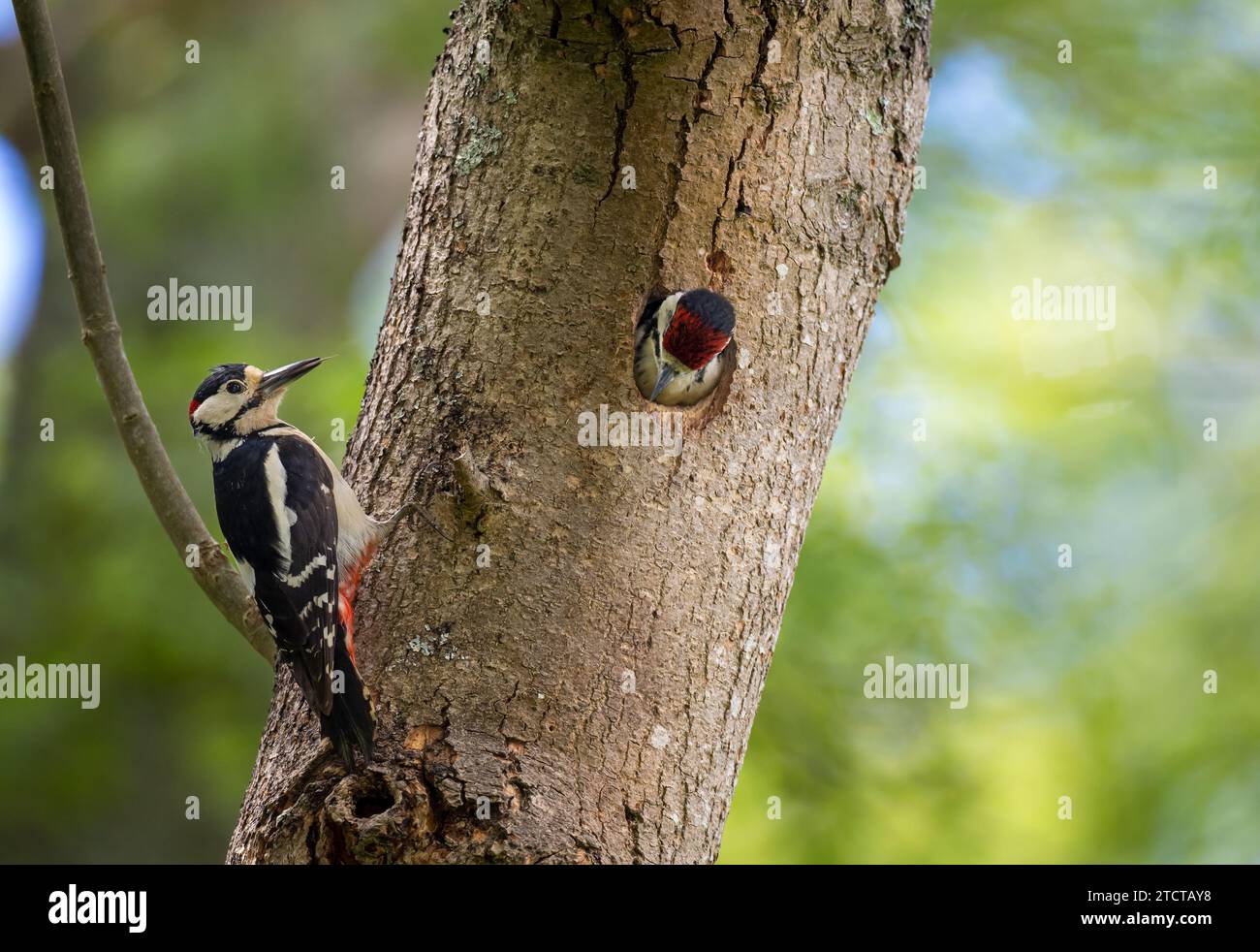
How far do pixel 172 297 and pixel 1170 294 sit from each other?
5.62 meters

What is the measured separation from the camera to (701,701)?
2660 millimetres

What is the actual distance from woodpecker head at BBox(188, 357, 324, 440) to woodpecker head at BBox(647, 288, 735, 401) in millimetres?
1435

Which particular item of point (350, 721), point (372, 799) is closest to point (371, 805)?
point (372, 799)

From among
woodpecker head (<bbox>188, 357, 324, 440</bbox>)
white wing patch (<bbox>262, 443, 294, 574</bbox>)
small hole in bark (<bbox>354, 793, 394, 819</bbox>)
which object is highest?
woodpecker head (<bbox>188, 357, 324, 440</bbox>)

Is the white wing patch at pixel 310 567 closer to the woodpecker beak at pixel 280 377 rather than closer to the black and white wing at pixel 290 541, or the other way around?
the black and white wing at pixel 290 541

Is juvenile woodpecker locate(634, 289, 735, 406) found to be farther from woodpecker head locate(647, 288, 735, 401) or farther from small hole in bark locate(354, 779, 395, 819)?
small hole in bark locate(354, 779, 395, 819)

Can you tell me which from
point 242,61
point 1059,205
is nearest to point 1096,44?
point 1059,205

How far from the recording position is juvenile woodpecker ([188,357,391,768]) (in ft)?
8.41

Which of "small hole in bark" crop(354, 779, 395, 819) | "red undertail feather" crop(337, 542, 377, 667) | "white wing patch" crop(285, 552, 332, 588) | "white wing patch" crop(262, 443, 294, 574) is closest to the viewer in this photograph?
"small hole in bark" crop(354, 779, 395, 819)

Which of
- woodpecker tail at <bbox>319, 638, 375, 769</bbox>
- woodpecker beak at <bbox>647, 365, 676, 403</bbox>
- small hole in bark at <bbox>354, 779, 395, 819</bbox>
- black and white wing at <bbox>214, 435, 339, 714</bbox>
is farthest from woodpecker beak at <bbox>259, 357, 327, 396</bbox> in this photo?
small hole in bark at <bbox>354, 779, 395, 819</bbox>

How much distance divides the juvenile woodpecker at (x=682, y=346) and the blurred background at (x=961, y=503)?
233 centimetres

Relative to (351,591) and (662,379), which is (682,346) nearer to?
(662,379)
